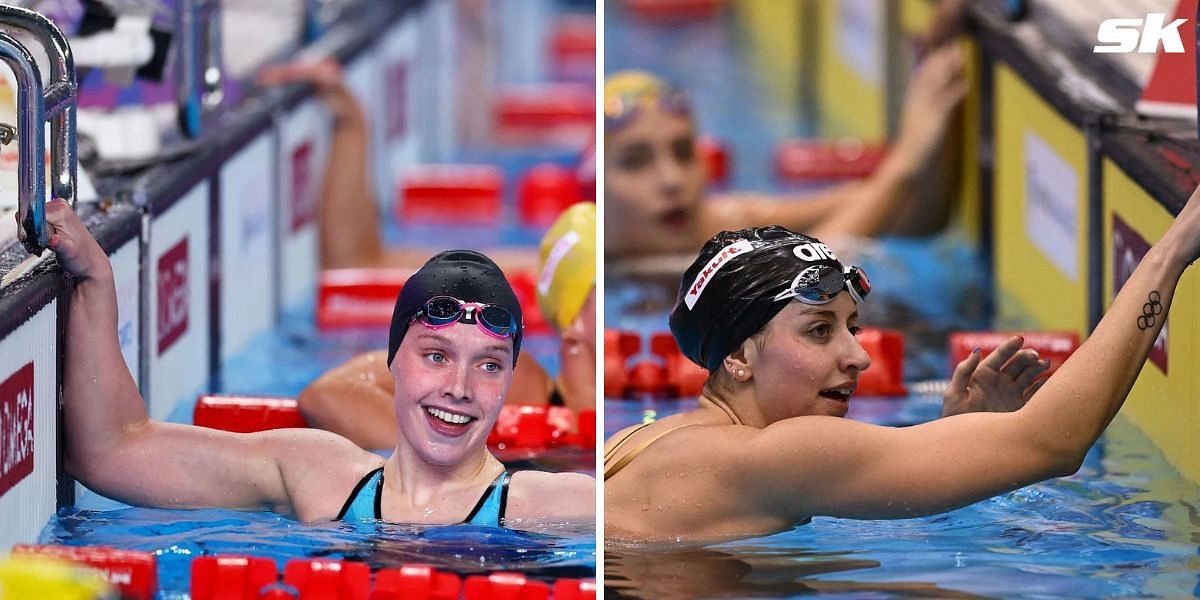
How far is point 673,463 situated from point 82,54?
262 cm

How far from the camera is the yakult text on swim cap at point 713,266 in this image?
4773 millimetres

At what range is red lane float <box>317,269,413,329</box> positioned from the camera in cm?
822

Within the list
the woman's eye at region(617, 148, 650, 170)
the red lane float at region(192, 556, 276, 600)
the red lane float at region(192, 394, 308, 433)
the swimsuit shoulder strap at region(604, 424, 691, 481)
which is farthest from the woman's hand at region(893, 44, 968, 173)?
the red lane float at region(192, 556, 276, 600)

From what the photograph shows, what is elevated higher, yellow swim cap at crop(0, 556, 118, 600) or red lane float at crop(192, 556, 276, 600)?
yellow swim cap at crop(0, 556, 118, 600)

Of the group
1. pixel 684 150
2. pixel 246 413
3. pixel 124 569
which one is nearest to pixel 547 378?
pixel 246 413

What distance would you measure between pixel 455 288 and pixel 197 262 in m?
2.34

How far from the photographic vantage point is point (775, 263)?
186 inches

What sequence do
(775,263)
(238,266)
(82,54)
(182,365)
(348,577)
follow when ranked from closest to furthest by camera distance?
1. (348,577)
2. (775,263)
3. (82,54)
4. (182,365)
5. (238,266)

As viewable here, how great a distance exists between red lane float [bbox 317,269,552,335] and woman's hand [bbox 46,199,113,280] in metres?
3.30

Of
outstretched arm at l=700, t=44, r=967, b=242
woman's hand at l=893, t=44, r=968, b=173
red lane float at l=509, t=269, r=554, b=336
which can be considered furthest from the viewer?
woman's hand at l=893, t=44, r=968, b=173

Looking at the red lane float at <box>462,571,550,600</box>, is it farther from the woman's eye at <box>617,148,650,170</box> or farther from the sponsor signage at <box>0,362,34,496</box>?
the woman's eye at <box>617,148,650,170</box>

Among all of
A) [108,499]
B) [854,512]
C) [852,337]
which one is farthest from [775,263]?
[108,499]

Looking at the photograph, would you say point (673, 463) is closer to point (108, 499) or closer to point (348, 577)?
point (348, 577)

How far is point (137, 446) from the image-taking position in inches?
193
